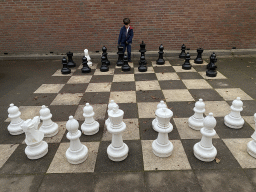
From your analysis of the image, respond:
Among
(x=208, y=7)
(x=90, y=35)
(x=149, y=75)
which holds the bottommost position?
(x=149, y=75)

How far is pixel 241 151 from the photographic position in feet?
7.77

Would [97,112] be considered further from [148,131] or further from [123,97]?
[148,131]

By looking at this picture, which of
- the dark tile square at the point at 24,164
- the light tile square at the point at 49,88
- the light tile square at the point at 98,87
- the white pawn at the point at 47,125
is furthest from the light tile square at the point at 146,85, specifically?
the dark tile square at the point at 24,164

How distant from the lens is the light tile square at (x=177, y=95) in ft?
12.4

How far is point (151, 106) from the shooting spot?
3.52 metres

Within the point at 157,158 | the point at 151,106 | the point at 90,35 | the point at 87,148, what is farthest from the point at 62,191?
the point at 90,35

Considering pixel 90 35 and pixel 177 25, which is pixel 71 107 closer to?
pixel 90 35

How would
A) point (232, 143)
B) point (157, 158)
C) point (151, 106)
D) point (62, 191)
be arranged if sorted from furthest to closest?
point (151, 106)
point (232, 143)
point (157, 158)
point (62, 191)

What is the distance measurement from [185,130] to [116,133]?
1194 mm

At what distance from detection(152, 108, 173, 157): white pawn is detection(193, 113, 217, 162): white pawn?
339 millimetres

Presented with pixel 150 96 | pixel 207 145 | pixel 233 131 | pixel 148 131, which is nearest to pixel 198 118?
pixel 233 131

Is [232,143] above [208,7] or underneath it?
underneath

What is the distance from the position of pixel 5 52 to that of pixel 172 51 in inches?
251

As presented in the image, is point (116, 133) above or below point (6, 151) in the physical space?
above
